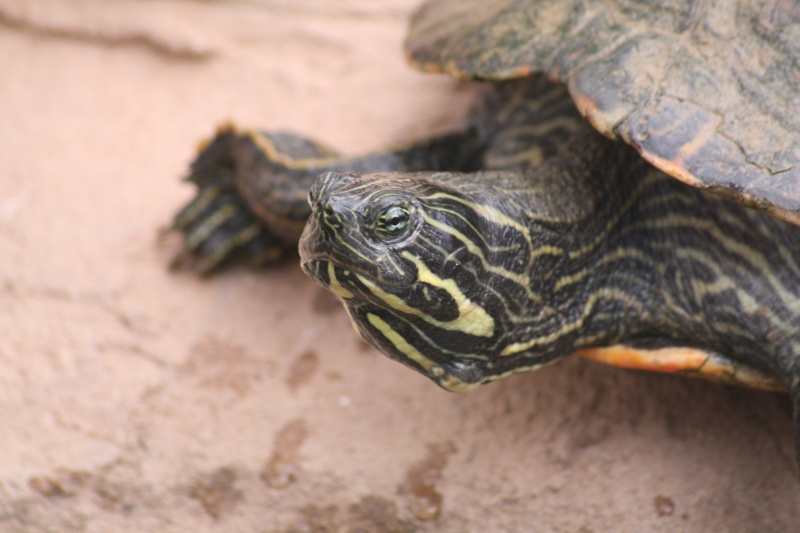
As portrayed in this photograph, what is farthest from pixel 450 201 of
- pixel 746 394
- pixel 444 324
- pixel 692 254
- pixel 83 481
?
pixel 83 481

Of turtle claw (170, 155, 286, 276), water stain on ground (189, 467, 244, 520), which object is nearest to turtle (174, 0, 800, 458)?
water stain on ground (189, 467, 244, 520)

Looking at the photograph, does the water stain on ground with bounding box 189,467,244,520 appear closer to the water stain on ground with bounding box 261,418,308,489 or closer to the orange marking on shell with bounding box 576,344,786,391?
the water stain on ground with bounding box 261,418,308,489

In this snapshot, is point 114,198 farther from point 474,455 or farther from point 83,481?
point 474,455

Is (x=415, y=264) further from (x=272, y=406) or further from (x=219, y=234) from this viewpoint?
(x=219, y=234)

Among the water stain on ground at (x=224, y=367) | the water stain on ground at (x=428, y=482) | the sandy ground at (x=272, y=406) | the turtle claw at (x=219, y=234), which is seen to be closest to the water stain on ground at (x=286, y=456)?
the sandy ground at (x=272, y=406)

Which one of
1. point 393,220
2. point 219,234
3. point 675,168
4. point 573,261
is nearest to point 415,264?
point 393,220

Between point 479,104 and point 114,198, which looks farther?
point 114,198

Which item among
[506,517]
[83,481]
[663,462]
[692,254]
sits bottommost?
[83,481]

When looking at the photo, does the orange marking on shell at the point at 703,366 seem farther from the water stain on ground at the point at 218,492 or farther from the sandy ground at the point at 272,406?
the water stain on ground at the point at 218,492
